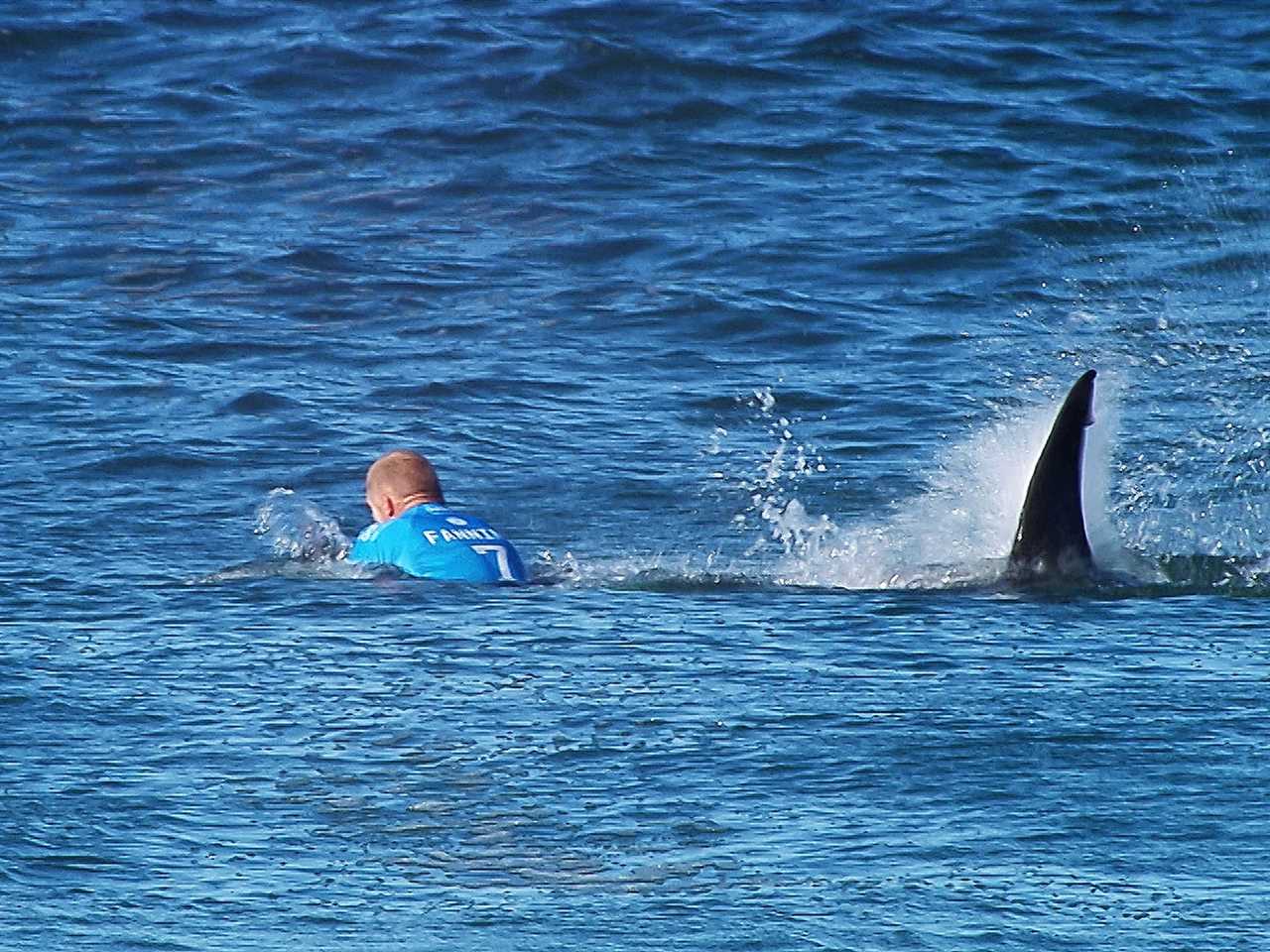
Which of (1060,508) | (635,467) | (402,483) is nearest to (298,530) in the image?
(402,483)

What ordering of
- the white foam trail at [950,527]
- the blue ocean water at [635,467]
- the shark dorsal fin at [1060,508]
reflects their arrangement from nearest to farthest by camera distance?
the blue ocean water at [635,467], the shark dorsal fin at [1060,508], the white foam trail at [950,527]

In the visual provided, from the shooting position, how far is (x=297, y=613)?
10.0 metres

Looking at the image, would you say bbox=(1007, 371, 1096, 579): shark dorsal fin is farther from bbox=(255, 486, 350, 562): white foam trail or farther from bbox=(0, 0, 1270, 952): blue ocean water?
A: bbox=(255, 486, 350, 562): white foam trail

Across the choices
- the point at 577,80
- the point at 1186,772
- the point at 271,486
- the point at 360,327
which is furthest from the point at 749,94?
the point at 1186,772

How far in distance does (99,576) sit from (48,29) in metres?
14.0

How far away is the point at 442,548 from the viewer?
35.1 feet

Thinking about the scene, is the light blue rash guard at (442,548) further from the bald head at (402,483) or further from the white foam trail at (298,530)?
the white foam trail at (298,530)

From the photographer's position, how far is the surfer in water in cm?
1064

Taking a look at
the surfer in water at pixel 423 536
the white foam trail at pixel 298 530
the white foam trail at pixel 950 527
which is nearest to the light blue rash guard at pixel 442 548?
the surfer in water at pixel 423 536

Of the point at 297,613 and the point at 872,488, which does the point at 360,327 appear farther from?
the point at 297,613

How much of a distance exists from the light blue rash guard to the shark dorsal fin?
2210 mm

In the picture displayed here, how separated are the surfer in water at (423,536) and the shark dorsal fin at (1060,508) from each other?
7.26ft

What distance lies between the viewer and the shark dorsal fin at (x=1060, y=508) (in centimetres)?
1021

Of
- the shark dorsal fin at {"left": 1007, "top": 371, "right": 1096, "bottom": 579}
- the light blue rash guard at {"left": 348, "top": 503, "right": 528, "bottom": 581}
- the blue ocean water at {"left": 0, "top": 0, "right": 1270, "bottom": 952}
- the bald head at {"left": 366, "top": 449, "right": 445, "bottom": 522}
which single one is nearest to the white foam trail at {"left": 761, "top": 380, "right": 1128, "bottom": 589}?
the blue ocean water at {"left": 0, "top": 0, "right": 1270, "bottom": 952}
